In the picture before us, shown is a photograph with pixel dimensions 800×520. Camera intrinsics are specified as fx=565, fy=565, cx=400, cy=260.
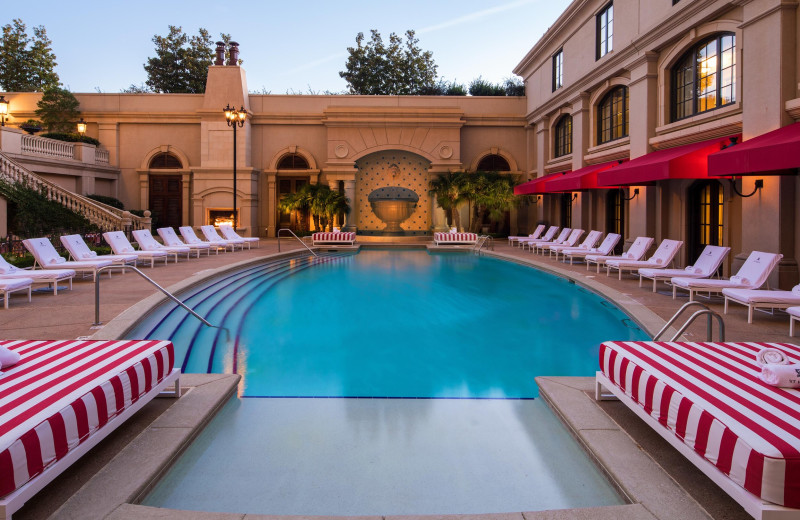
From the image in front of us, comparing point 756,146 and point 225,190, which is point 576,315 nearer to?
point 756,146

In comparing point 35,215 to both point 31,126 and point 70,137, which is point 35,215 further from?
point 31,126

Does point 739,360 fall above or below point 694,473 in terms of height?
above

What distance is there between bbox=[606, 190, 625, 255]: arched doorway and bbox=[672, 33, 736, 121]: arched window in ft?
13.4

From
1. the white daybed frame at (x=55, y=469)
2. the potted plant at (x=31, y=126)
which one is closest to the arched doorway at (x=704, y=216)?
the white daybed frame at (x=55, y=469)

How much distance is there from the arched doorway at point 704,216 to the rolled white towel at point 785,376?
10528mm

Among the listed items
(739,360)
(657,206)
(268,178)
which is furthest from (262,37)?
(739,360)

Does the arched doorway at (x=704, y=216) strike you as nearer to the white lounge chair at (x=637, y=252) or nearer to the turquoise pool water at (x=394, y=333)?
the white lounge chair at (x=637, y=252)

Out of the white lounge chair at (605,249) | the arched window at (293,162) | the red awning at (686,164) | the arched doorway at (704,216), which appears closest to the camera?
the red awning at (686,164)

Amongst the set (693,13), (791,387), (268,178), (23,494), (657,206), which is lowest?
(23,494)

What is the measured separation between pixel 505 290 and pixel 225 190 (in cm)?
→ 1844

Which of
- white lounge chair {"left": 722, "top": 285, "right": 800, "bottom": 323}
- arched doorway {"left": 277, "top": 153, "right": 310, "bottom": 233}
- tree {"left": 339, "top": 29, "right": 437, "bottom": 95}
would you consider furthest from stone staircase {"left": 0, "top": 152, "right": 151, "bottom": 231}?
tree {"left": 339, "top": 29, "right": 437, "bottom": 95}

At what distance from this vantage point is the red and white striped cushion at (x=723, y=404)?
108 inches

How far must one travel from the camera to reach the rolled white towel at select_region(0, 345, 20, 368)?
4129 millimetres

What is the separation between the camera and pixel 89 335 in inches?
273
